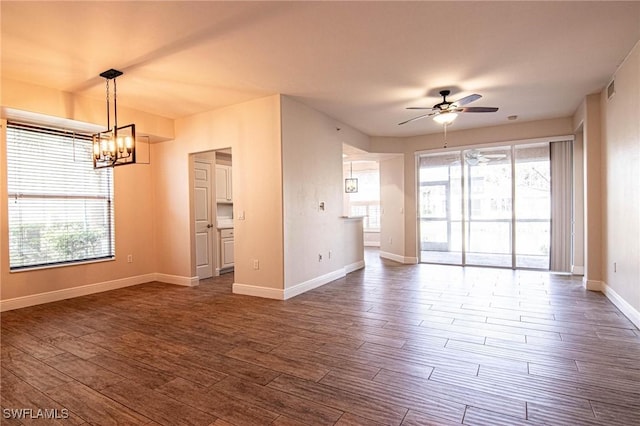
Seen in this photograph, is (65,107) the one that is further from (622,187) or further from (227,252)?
(622,187)

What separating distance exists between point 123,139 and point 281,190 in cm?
200

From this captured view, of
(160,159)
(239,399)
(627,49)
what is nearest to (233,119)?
(160,159)

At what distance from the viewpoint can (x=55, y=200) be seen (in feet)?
15.9

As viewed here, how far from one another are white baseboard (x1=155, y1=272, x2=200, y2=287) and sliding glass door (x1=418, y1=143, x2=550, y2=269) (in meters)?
4.86

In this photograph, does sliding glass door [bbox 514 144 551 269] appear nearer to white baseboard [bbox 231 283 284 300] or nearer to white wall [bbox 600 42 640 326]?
white wall [bbox 600 42 640 326]

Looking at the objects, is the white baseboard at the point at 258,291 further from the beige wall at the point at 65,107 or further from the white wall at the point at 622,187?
the white wall at the point at 622,187

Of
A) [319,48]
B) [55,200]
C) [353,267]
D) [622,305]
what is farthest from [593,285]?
[55,200]

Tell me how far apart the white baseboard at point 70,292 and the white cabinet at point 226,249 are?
124 cm

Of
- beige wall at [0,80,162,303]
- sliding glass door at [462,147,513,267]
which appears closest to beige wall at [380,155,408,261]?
sliding glass door at [462,147,513,267]

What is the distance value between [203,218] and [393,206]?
14.1 ft

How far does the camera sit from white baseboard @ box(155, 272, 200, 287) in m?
5.70

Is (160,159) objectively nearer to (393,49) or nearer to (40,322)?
(40,322)

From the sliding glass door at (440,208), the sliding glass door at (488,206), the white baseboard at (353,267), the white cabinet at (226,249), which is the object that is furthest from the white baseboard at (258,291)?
the sliding glass door at (488,206)

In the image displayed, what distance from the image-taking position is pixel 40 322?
3830 mm
